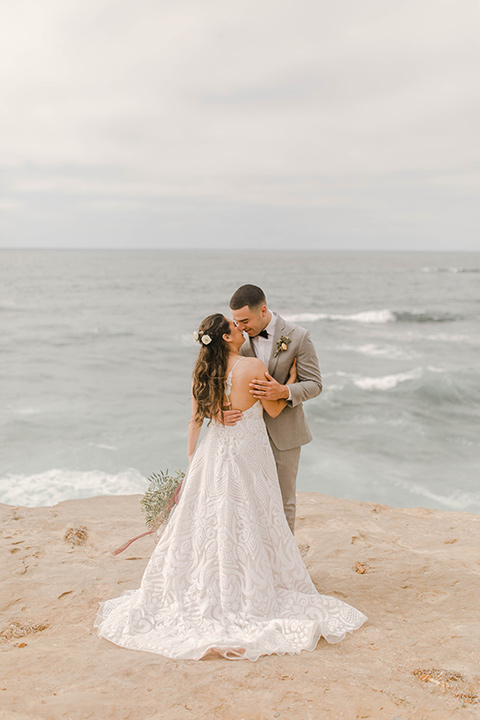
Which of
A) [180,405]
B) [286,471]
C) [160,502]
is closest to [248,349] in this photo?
[286,471]

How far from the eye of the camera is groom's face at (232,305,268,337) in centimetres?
387

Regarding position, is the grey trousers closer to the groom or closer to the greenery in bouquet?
the groom

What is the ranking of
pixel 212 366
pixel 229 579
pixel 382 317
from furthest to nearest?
pixel 382 317, pixel 212 366, pixel 229 579

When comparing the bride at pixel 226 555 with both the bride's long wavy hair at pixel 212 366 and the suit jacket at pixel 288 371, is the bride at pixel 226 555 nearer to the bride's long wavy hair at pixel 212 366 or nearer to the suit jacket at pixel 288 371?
the bride's long wavy hair at pixel 212 366

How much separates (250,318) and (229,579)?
5.90 feet

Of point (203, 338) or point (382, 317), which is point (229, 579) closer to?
point (203, 338)

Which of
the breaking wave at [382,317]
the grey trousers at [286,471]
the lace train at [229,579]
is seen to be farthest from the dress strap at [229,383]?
the breaking wave at [382,317]

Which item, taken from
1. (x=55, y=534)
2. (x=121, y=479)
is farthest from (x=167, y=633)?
(x=121, y=479)

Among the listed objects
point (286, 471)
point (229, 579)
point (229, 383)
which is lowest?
point (229, 579)

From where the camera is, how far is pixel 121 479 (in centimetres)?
962

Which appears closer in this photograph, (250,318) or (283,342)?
(250,318)

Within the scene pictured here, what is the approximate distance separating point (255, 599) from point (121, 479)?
258 inches

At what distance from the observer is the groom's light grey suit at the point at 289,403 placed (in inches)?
161

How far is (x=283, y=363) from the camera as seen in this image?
4.11 m
